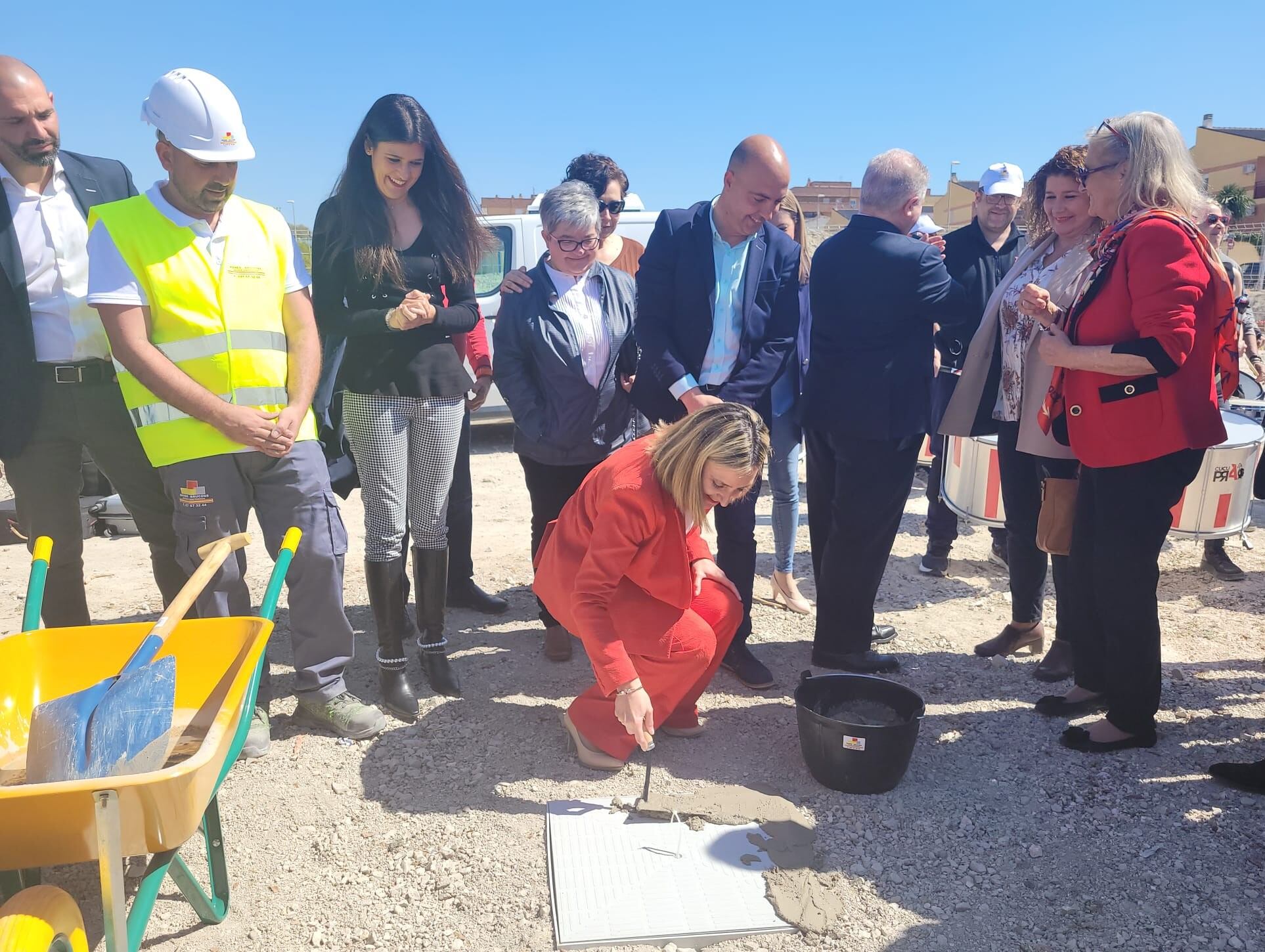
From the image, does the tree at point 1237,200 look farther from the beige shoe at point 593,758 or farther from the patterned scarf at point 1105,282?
the beige shoe at point 593,758

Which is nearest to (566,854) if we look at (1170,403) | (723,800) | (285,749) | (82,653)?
(723,800)

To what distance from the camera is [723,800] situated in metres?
2.74

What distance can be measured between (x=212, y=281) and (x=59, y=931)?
1.87m

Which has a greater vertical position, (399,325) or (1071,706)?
(399,325)

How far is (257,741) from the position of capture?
2980 millimetres

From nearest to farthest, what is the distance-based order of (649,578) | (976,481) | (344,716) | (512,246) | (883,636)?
(649,578)
(344,716)
(883,636)
(976,481)
(512,246)

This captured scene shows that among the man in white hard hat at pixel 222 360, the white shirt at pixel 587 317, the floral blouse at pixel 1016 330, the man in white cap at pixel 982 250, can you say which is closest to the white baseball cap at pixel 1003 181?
the man in white cap at pixel 982 250

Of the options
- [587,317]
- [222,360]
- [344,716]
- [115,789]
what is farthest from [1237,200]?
[115,789]

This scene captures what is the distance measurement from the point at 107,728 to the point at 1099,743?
116 inches

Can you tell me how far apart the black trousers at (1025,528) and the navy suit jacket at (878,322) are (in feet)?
1.42

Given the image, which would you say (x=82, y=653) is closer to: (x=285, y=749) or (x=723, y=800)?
(x=285, y=749)

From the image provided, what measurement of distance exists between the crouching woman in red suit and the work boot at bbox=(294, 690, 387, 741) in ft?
2.25

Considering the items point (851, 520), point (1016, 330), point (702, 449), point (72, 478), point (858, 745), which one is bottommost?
point (858, 745)

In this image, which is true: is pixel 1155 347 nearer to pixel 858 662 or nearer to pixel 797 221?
pixel 858 662
